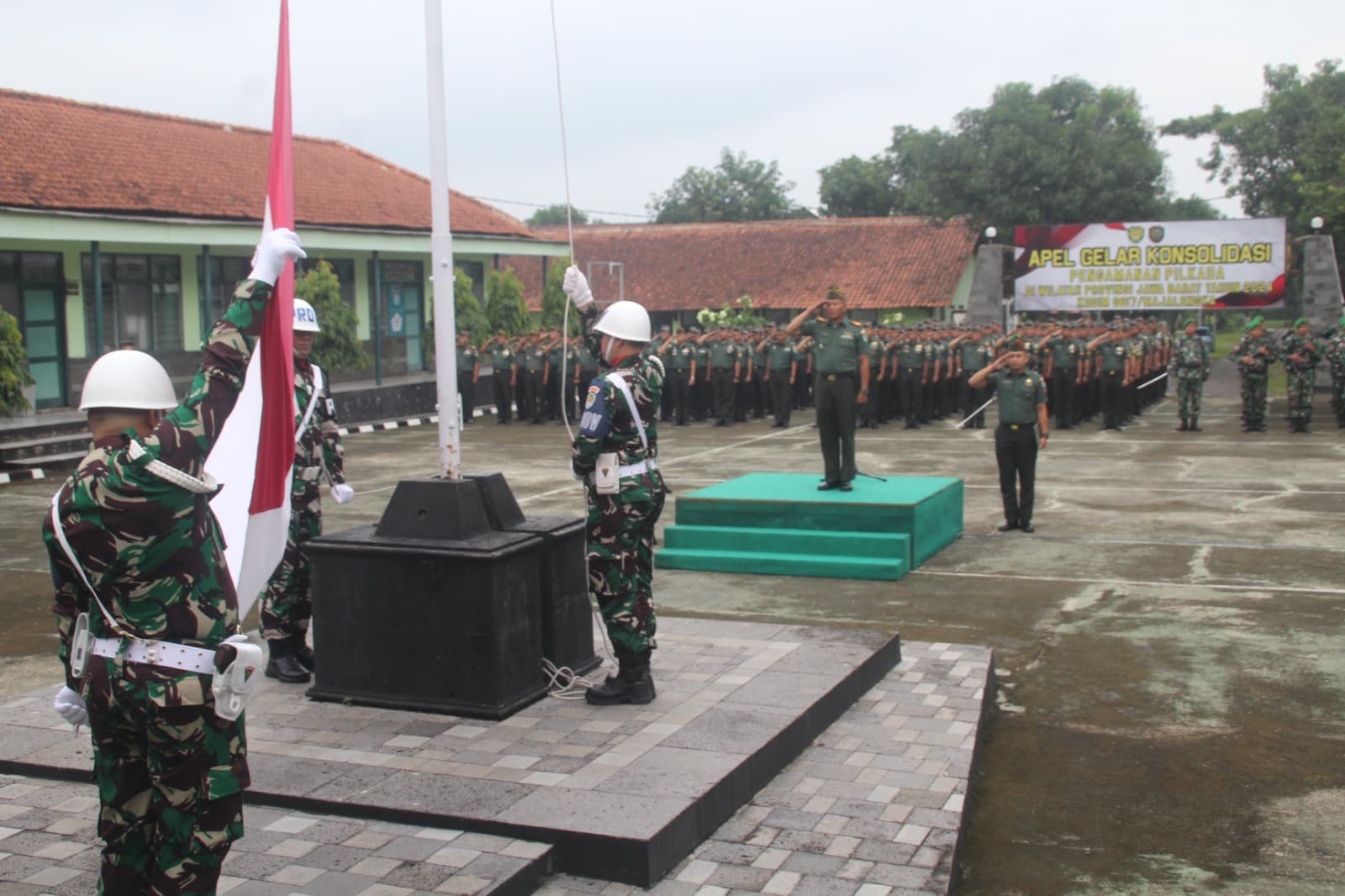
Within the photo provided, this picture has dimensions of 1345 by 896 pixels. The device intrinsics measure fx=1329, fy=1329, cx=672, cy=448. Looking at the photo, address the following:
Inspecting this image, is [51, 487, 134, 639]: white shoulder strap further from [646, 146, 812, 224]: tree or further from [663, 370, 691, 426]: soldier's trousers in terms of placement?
[646, 146, 812, 224]: tree

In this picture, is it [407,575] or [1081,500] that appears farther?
[1081,500]

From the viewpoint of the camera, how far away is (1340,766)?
219 inches

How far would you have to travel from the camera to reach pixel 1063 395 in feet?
70.1

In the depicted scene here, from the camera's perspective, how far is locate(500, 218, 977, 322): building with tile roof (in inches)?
1516

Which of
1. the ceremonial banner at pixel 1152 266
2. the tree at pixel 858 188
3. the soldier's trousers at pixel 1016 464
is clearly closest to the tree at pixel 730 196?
the tree at pixel 858 188

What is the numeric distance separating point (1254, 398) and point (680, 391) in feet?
30.7

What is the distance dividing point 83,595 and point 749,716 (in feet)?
9.43

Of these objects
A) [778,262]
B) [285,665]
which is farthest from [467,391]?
[285,665]

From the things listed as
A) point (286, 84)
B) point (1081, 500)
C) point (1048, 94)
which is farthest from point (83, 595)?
point (1048, 94)

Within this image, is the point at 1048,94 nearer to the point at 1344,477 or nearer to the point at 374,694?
the point at 1344,477

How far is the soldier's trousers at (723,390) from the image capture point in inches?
917

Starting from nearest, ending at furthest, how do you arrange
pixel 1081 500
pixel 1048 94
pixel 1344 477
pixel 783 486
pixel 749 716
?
1. pixel 749 716
2. pixel 783 486
3. pixel 1081 500
4. pixel 1344 477
5. pixel 1048 94

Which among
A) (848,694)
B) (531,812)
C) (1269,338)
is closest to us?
(531,812)

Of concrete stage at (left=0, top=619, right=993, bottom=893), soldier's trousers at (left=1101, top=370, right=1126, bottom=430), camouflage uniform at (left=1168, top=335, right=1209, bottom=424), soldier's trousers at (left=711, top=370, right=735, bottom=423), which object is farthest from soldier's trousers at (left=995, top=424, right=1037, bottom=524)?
soldier's trousers at (left=711, top=370, right=735, bottom=423)
